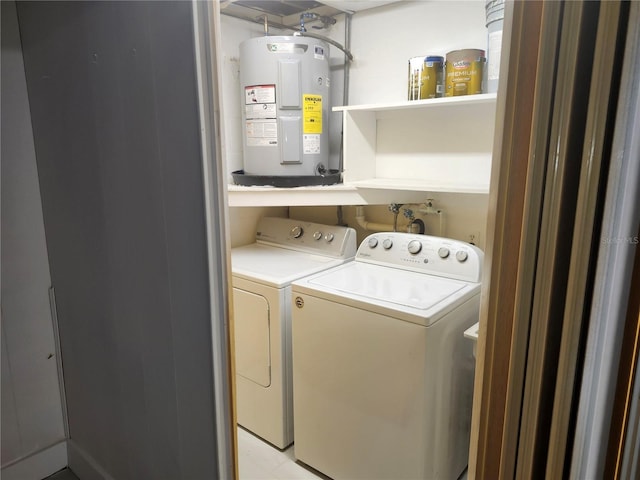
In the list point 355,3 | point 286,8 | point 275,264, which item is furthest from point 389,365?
point 286,8

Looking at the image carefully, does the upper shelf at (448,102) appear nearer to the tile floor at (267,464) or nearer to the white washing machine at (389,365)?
the white washing machine at (389,365)

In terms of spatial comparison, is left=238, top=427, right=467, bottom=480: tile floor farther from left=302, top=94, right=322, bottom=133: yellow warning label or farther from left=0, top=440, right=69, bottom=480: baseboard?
left=302, top=94, right=322, bottom=133: yellow warning label

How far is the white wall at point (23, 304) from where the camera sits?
1651mm

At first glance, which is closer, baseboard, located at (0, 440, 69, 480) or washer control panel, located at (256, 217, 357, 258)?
baseboard, located at (0, 440, 69, 480)

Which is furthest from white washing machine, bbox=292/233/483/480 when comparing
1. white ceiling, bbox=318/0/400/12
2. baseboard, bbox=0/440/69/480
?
white ceiling, bbox=318/0/400/12

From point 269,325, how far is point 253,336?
13cm

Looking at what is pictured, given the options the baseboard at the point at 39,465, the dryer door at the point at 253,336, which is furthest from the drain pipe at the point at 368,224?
the baseboard at the point at 39,465

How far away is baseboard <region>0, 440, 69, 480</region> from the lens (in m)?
1.84

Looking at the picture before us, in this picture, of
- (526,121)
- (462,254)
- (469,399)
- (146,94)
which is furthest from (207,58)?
(469,399)

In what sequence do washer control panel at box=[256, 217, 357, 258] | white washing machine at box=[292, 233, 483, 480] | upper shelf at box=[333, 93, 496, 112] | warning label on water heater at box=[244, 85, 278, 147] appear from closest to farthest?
white washing machine at box=[292, 233, 483, 480] < upper shelf at box=[333, 93, 496, 112] < warning label on water heater at box=[244, 85, 278, 147] < washer control panel at box=[256, 217, 357, 258]

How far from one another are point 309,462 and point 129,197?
1447mm

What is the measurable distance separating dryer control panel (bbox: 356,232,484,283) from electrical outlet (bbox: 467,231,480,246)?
0.54 feet

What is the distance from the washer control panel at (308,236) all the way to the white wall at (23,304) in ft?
3.96

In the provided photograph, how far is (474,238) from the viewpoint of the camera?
7.14 ft
